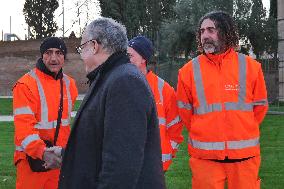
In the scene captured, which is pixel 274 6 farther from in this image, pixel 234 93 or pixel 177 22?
pixel 234 93

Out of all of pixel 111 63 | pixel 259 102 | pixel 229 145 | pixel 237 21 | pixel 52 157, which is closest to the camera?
pixel 111 63

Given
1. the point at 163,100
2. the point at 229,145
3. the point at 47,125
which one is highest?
the point at 163,100

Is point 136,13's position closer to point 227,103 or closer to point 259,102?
point 259,102

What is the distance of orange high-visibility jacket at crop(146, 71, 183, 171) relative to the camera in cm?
553

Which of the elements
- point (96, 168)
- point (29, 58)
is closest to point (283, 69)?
point (29, 58)

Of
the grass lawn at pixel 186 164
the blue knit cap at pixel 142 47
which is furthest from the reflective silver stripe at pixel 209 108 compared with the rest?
the grass lawn at pixel 186 164

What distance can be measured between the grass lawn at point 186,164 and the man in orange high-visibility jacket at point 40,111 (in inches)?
150

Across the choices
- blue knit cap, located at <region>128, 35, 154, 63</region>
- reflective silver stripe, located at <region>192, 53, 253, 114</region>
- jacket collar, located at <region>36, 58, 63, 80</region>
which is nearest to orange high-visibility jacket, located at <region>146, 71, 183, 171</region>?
blue knit cap, located at <region>128, 35, 154, 63</region>

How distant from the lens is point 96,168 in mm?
3340

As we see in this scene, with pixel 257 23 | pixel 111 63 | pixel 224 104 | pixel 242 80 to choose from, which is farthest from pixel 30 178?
pixel 257 23

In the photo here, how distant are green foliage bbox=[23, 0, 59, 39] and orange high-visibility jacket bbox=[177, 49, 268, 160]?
46.9m

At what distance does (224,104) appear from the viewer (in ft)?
16.5

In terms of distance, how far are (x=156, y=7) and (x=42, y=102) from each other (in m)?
47.8

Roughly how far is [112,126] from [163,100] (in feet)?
7.93
